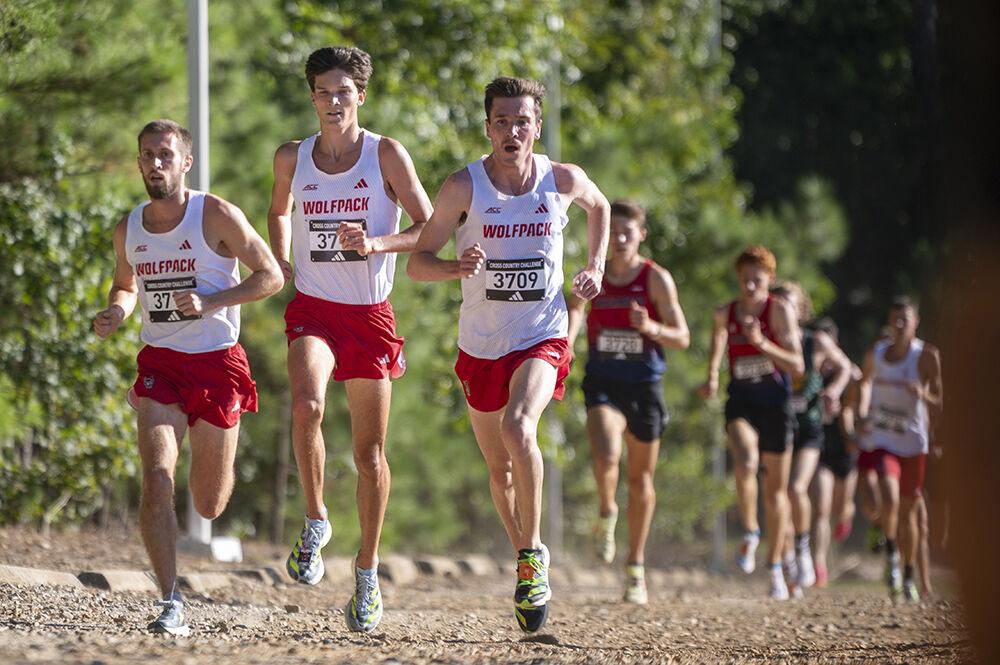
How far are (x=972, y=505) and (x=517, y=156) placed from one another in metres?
2.83

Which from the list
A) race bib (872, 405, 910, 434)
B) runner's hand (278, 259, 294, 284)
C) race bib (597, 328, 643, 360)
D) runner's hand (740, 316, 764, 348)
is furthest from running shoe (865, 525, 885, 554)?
runner's hand (278, 259, 294, 284)

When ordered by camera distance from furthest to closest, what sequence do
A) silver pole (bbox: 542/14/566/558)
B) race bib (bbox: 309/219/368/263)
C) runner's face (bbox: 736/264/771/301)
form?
silver pole (bbox: 542/14/566/558), runner's face (bbox: 736/264/771/301), race bib (bbox: 309/219/368/263)

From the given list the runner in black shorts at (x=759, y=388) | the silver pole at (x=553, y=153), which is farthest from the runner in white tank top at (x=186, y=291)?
the silver pole at (x=553, y=153)

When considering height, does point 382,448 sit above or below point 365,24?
below

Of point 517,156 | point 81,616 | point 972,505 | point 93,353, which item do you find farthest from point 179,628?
point 93,353

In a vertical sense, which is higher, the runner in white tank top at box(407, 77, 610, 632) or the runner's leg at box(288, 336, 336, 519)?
the runner in white tank top at box(407, 77, 610, 632)

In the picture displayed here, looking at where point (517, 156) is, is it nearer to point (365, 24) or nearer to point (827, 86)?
point (365, 24)

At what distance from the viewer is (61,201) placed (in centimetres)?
1191

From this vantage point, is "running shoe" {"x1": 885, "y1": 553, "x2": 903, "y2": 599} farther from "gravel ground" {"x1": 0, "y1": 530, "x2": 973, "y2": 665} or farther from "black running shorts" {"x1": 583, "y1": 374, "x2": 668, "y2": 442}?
"black running shorts" {"x1": 583, "y1": 374, "x2": 668, "y2": 442}

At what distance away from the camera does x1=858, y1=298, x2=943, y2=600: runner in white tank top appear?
13.0 m

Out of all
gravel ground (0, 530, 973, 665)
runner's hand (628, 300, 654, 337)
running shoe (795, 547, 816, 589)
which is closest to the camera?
gravel ground (0, 530, 973, 665)

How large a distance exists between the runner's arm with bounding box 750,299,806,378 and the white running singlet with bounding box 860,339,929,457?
1.44m

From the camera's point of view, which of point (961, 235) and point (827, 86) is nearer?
point (961, 235)

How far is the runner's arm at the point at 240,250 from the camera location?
281 inches
